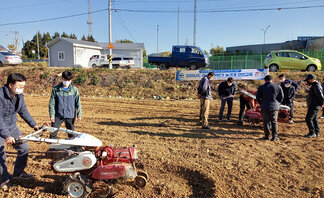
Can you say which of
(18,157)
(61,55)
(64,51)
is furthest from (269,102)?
(61,55)

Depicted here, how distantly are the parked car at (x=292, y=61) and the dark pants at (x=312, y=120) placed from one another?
10.3 metres

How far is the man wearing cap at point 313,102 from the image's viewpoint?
20.2ft

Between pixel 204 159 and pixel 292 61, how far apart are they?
46.1 feet

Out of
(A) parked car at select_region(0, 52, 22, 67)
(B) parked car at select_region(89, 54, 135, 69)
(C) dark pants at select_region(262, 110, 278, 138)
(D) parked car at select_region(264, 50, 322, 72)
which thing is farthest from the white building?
(C) dark pants at select_region(262, 110, 278, 138)

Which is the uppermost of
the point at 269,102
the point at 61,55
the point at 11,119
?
the point at 61,55

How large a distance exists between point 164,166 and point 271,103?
3.48 meters

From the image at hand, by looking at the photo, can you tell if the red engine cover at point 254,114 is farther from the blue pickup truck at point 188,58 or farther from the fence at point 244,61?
the fence at point 244,61

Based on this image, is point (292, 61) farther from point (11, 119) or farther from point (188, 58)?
point (11, 119)

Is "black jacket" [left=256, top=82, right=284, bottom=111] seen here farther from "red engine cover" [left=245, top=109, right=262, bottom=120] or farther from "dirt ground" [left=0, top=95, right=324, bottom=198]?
"red engine cover" [left=245, top=109, right=262, bottom=120]

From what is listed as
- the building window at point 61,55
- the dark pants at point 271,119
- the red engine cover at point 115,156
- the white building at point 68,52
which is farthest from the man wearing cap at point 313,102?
the building window at point 61,55

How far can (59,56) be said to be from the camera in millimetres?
28359

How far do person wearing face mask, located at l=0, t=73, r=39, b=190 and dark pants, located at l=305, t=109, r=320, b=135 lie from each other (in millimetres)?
7140

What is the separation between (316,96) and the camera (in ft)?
20.4

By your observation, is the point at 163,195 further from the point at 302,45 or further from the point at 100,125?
the point at 302,45
